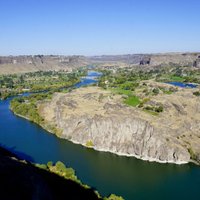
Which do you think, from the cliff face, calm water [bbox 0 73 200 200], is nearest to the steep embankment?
calm water [bbox 0 73 200 200]

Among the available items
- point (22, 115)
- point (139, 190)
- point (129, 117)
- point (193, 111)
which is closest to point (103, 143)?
point (129, 117)

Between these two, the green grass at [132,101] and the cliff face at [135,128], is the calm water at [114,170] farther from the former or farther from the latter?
the green grass at [132,101]

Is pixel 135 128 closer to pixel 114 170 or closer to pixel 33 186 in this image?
pixel 114 170

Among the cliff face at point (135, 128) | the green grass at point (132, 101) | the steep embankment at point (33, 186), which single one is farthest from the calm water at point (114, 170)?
the green grass at point (132, 101)

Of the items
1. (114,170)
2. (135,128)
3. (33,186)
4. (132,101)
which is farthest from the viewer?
(132,101)

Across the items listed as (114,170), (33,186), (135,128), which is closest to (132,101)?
(135,128)

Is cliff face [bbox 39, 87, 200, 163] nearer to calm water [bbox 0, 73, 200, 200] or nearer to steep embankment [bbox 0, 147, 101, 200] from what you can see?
calm water [bbox 0, 73, 200, 200]
